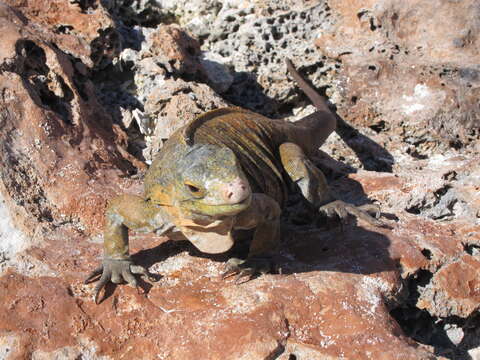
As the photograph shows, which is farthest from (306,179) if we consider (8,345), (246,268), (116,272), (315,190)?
(8,345)

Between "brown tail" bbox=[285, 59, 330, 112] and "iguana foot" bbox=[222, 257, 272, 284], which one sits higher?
"brown tail" bbox=[285, 59, 330, 112]

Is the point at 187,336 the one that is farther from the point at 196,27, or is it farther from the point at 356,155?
the point at 196,27

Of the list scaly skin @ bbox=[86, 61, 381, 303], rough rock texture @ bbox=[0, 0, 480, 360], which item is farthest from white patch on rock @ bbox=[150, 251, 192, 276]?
scaly skin @ bbox=[86, 61, 381, 303]

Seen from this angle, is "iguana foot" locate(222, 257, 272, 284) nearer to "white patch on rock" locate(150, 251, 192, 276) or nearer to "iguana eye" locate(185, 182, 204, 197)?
"white patch on rock" locate(150, 251, 192, 276)

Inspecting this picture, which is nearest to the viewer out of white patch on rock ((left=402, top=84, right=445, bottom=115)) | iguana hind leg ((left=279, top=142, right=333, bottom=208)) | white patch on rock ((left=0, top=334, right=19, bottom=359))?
white patch on rock ((left=0, top=334, right=19, bottom=359))

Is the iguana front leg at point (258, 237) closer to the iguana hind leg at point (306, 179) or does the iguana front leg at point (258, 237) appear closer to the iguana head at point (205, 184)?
the iguana head at point (205, 184)

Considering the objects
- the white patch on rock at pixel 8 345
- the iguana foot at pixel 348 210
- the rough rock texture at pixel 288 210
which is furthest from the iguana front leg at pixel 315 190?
the white patch on rock at pixel 8 345

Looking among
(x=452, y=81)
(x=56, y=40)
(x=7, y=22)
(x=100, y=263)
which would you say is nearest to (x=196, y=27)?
(x=56, y=40)
